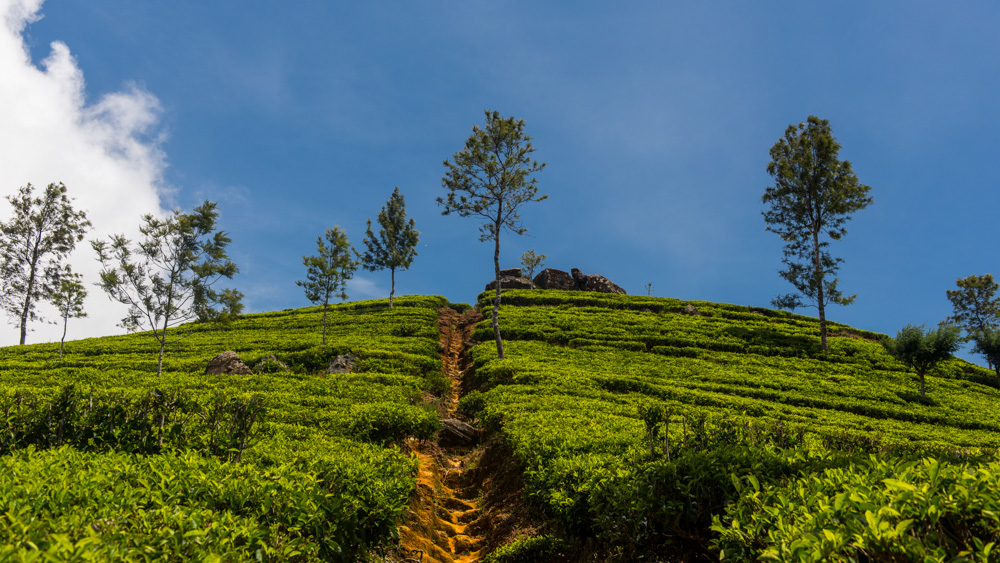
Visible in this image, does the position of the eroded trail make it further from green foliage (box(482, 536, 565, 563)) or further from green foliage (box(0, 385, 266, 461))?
green foliage (box(0, 385, 266, 461))

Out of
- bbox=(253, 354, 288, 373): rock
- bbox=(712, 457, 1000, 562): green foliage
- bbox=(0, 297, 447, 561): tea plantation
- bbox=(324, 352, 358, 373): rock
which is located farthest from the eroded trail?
bbox=(253, 354, 288, 373): rock

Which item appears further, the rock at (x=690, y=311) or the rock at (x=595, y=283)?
the rock at (x=595, y=283)

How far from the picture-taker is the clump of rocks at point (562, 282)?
57219mm

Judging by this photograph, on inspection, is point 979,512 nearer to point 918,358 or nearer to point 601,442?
point 601,442

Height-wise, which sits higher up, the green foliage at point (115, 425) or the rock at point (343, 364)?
the rock at point (343, 364)

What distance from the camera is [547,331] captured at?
32938mm

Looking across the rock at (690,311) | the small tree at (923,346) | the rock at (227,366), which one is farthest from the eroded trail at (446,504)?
the rock at (690,311)

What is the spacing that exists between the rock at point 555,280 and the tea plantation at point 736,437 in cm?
1728

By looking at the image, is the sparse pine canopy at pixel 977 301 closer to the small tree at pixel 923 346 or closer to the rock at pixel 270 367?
the small tree at pixel 923 346

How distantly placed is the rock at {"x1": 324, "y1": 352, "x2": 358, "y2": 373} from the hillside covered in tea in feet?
1.99

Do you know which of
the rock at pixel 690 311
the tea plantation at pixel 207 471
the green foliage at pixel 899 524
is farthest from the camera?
the rock at pixel 690 311

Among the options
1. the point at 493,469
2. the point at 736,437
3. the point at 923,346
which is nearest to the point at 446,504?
the point at 493,469

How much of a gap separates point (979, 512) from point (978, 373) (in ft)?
130

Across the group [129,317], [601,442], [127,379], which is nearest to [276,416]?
[601,442]
